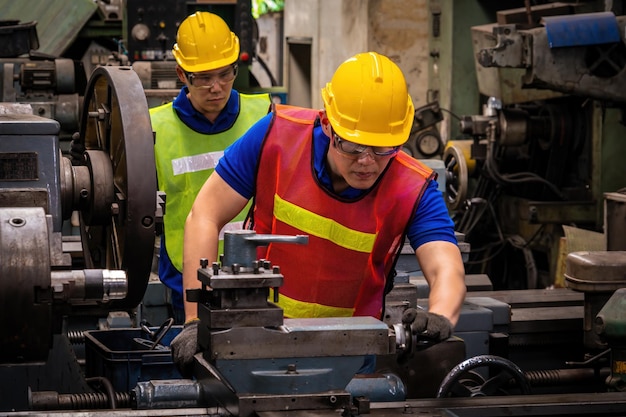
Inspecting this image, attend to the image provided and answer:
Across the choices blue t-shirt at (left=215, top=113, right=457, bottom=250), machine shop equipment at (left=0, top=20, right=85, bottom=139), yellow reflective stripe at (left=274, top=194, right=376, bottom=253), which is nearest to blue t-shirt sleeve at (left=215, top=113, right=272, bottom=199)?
blue t-shirt at (left=215, top=113, right=457, bottom=250)

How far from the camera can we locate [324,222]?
9.55 ft

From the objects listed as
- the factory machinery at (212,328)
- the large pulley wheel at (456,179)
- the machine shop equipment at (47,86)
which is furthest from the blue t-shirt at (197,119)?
the large pulley wheel at (456,179)

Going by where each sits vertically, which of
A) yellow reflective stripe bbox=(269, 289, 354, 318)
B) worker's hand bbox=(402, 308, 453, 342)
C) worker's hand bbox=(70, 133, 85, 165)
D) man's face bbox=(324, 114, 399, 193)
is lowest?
yellow reflective stripe bbox=(269, 289, 354, 318)

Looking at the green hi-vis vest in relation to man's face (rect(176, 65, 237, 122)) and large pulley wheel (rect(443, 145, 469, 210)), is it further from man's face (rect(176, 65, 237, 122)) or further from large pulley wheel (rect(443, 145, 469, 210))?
large pulley wheel (rect(443, 145, 469, 210))

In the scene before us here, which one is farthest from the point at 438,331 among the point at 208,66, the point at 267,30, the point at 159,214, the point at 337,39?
the point at 267,30

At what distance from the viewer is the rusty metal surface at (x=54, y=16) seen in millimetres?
7273

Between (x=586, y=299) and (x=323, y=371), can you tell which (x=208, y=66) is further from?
(x=323, y=371)

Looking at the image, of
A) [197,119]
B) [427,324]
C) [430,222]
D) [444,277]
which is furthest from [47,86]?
[427,324]

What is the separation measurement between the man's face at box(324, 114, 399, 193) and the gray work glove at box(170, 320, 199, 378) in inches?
18.9

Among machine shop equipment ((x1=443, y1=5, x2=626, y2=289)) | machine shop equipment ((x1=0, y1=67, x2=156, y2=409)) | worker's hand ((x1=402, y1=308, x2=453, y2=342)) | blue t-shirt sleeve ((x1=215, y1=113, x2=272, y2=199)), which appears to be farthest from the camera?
machine shop equipment ((x1=443, y1=5, x2=626, y2=289))

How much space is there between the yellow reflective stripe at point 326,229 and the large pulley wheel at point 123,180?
316 millimetres

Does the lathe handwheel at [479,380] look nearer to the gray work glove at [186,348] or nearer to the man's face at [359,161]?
the man's face at [359,161]

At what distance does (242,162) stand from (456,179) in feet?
11.4

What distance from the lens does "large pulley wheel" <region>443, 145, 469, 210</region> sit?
628 centimetres
